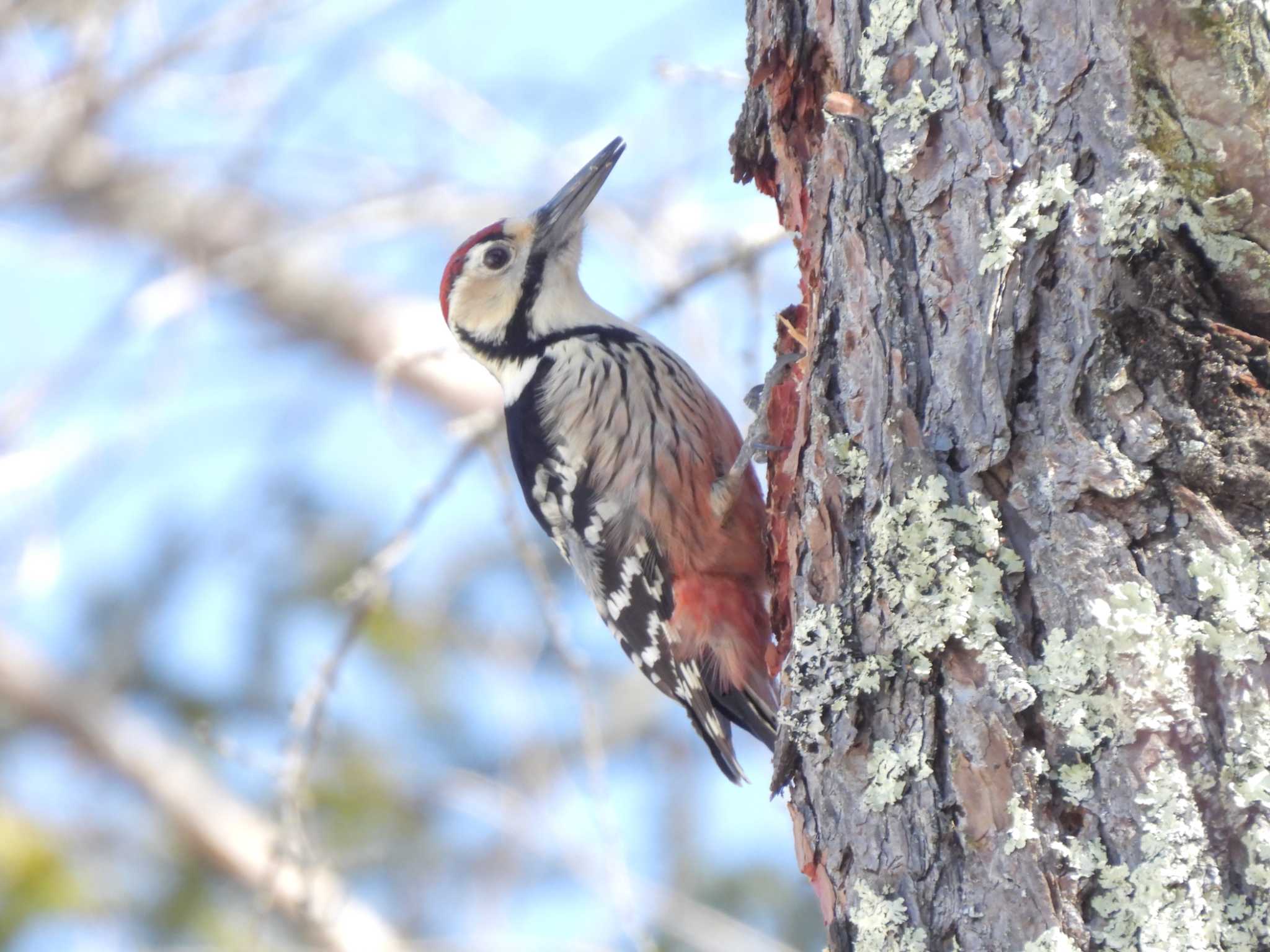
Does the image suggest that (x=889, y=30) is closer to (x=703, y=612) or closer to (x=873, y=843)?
(x=873, y=843)

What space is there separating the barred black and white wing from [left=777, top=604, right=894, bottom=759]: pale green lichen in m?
1.55

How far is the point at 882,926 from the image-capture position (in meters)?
1.63

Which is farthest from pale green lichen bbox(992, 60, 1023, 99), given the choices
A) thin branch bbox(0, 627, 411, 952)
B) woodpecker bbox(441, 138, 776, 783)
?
thin branch bbox(0, 627, 411, 952)

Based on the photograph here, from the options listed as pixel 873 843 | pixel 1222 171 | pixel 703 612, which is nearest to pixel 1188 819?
pixel 873 843

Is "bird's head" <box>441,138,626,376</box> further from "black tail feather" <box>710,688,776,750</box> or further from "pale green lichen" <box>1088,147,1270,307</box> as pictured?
"pale green lichen" <box>1088,147,1270,307</box>

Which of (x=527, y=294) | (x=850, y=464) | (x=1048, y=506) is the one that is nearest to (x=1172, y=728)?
(x=1048, y=506)

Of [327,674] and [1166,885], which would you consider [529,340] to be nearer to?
[327,674]

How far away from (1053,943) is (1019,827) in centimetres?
13

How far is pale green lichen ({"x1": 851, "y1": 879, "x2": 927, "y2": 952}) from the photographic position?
1.60 metres

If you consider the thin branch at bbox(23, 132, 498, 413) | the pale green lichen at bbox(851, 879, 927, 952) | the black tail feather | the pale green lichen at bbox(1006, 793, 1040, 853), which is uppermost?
the thin branch at bbox(23, 132, 498, 413)

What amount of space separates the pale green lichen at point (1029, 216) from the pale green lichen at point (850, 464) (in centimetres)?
31

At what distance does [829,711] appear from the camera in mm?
1787

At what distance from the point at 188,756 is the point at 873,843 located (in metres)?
5.15

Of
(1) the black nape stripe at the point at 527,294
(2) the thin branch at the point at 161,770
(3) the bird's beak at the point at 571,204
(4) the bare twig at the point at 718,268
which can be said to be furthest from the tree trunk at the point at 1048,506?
(2) the thin branch at the point at 161,770
